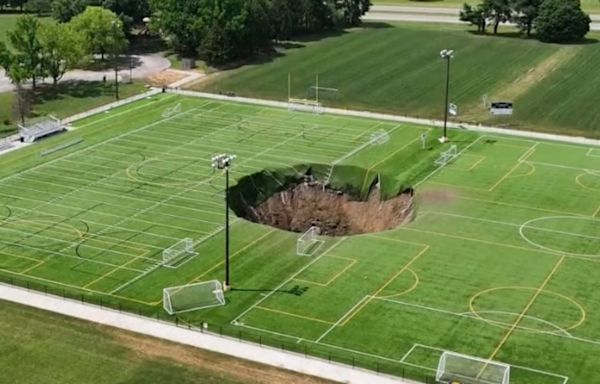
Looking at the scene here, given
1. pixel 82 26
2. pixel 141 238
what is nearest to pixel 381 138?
pixel 141 238

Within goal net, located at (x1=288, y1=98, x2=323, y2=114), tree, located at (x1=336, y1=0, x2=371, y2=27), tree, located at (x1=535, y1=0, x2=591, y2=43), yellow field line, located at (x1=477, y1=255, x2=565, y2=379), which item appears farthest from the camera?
tree, located at (x1=336, y1=0, x2=371, y2=27)

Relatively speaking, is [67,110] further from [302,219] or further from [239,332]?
[239,332]

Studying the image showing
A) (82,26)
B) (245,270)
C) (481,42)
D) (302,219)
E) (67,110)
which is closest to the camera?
(245,270)

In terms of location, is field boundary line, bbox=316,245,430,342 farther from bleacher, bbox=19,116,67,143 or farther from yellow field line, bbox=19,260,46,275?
bleacher, bbox=19,116,67,143

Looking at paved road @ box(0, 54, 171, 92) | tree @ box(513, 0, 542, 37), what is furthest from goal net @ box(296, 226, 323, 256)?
tree @ box(513, 0, 542, 37)

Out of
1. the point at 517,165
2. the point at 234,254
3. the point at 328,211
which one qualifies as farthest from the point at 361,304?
the point at 517,165

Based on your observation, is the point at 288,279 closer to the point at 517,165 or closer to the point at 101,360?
the point at 101,360
